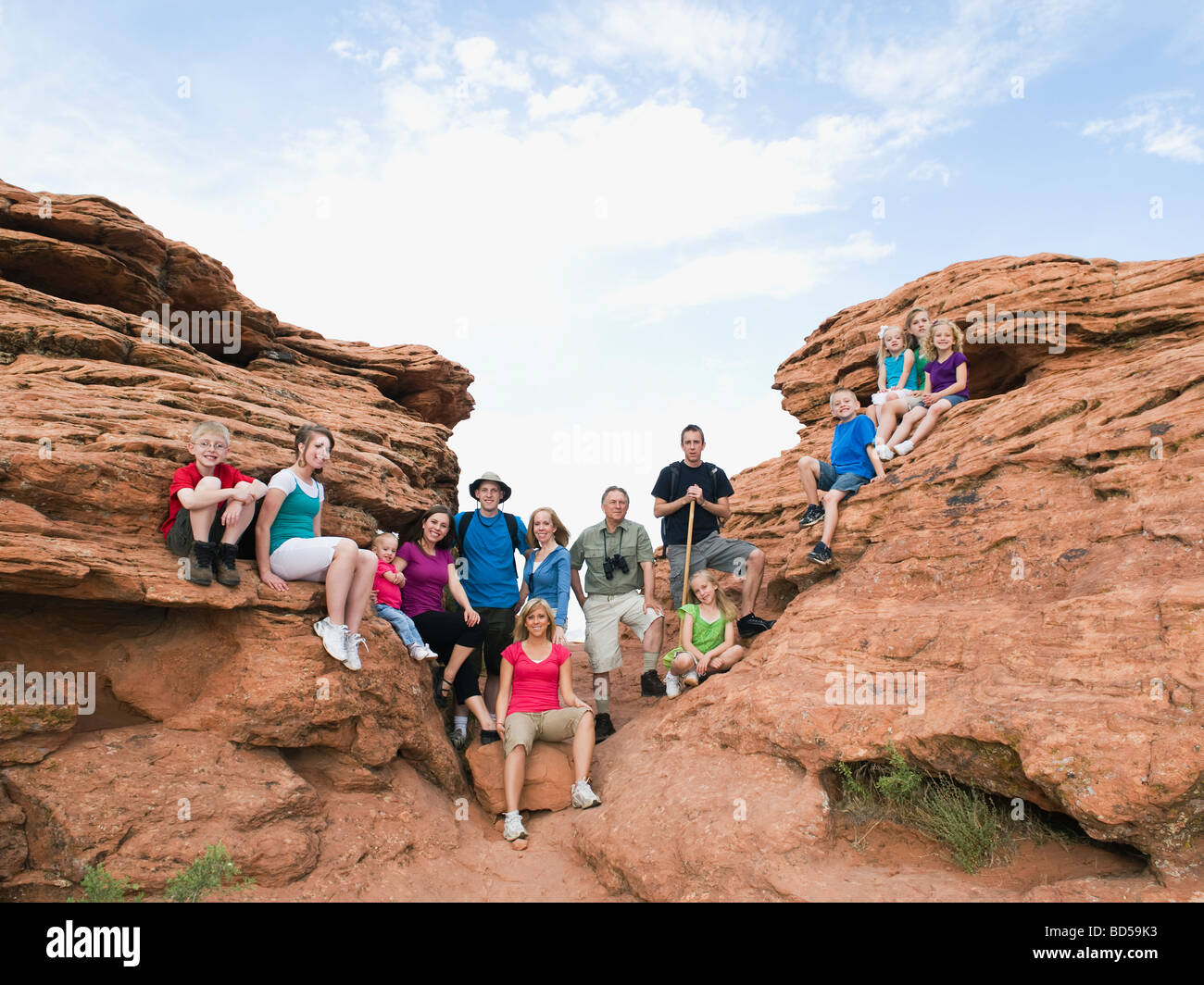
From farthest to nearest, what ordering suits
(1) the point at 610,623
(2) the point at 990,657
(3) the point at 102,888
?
1. (1) the point at 610,623
2. (2) the point at 990,657
3. (3) the point at 102,888

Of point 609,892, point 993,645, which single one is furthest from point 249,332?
point 993,645

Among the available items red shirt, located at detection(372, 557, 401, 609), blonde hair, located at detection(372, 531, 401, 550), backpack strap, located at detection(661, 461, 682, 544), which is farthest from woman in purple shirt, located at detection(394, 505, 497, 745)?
backpack strap, located at detection(661, 461, 682, 544)

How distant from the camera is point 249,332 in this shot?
579 inches

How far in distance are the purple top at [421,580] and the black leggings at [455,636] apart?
19 centimetres

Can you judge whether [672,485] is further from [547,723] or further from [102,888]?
→ [102,888]

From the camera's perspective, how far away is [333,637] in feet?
23.4

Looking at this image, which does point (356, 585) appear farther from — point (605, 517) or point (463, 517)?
point (605, 517)

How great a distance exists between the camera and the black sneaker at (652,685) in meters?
9.62

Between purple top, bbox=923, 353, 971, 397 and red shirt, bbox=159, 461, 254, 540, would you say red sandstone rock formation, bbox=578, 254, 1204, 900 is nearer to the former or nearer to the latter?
purple top, bbox=923, 353, 971, 397

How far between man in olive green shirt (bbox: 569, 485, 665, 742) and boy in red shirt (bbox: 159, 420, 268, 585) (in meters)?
4.42

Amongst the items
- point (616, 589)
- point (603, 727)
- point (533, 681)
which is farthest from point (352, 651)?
point (616, 589)

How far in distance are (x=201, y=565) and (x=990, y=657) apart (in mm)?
7409

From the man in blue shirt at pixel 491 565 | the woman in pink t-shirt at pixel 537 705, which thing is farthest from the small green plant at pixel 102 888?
the man in blue shirt at pixel 491 565

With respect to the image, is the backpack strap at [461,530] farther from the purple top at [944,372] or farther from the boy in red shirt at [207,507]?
the purple top at [944,372]
